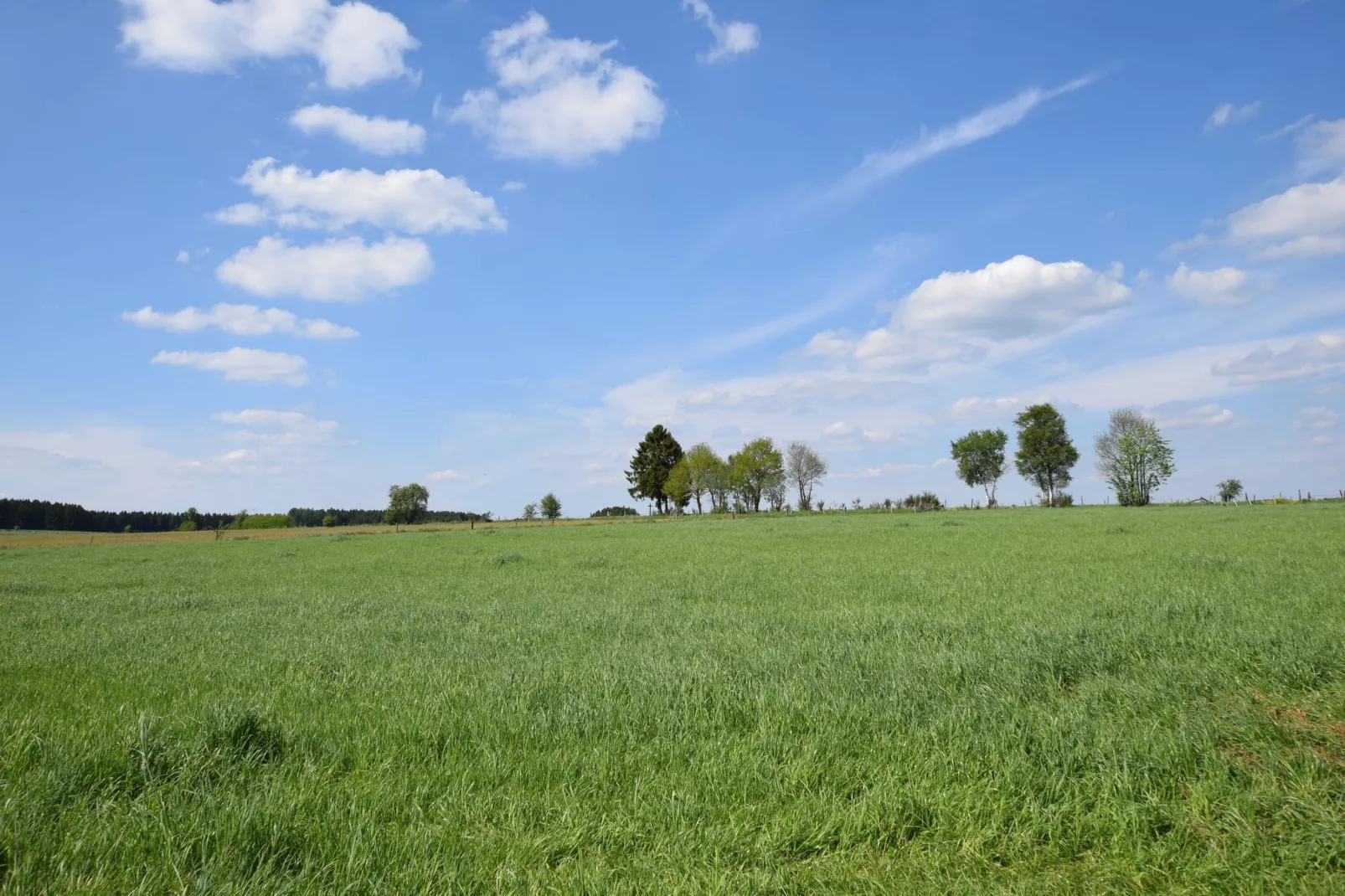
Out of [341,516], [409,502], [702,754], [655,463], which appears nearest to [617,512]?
[655,463]

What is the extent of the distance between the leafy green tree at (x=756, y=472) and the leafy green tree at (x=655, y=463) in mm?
12357

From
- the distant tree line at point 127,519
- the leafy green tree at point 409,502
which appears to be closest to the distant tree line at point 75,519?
the distant tree line at point 127,519

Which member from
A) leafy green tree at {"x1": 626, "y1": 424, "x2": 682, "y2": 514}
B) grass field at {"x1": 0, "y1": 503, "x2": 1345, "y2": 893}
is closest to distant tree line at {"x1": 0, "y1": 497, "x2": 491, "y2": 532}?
leafy green tree at {"x1": 626, "y1": 424, "x2": 682, "y2": 514}

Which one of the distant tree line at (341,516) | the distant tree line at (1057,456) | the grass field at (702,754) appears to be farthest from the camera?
the distant tree line at (341,516)

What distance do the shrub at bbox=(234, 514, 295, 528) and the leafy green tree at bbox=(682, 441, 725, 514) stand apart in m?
76.7

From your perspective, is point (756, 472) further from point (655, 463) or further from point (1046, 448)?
point (1046, 448)

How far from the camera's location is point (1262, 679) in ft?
18.3

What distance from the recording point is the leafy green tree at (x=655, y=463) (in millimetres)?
117500

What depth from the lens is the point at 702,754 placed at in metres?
4.64

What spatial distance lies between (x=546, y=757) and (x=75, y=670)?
21.1 ft

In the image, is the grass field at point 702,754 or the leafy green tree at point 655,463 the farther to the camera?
the leafy green tree at point 655,463

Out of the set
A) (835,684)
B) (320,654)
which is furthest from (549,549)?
(835,684)

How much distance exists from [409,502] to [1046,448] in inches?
4586

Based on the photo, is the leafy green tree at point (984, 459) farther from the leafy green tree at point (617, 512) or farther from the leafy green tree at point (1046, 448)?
the leafy green tree at point (617, 512)
